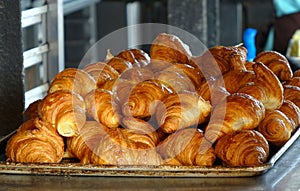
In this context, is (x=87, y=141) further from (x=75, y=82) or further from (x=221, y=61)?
(x=221, y=61)

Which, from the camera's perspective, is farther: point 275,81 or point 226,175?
point 275,81

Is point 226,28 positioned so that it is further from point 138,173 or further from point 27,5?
point 138,173

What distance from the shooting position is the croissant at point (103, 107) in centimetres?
127

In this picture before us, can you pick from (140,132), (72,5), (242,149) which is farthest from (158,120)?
(72,5)

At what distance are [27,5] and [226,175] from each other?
133 inches

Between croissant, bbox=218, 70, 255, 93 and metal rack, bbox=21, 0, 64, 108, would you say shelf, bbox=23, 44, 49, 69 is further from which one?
croissant, bbox=218, 70, 255, 93

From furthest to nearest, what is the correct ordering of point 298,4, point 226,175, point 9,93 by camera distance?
point 298,4 < point 9,93 < point 226,175

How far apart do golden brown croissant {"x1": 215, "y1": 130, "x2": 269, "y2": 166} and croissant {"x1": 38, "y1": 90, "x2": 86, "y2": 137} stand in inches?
9.4

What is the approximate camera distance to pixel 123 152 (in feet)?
A: 3.99

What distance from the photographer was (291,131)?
135 centimetres

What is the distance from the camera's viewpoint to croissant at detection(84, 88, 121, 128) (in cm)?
127

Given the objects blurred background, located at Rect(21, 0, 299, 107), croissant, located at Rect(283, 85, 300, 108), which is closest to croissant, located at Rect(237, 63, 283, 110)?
croissant, located at Rect(283, 85, 300, 108)

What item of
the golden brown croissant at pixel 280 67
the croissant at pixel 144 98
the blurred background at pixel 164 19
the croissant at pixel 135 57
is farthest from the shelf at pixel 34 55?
the croissant at pixel 144 98

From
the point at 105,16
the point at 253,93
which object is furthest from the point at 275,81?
the point at 105,16
